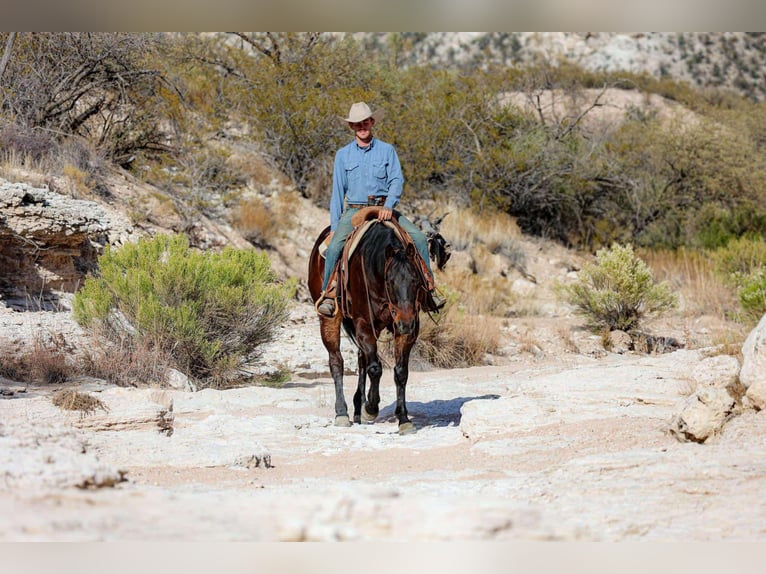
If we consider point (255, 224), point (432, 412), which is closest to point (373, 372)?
point (432, 412)

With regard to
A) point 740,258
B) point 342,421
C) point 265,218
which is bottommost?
point 342,421

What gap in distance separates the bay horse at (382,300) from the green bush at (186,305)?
9.93 feet

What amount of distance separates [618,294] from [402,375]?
780 centimetres

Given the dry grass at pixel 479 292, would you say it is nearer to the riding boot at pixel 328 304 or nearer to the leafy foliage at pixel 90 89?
the leafy foliage at pixel 90 89

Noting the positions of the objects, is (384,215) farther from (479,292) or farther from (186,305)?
(479,292)

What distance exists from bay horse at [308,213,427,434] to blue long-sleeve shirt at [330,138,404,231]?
39 centimetres

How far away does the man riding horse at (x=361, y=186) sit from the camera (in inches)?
343

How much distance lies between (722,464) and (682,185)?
791 inches

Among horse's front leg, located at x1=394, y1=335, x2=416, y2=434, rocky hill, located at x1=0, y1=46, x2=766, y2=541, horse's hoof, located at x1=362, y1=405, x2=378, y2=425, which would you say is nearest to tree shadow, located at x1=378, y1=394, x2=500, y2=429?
rocky hill, located at x1=0, y1=46, x2=766, y2=541

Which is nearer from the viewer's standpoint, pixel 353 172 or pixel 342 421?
pixel 342 421

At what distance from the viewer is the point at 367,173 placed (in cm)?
888

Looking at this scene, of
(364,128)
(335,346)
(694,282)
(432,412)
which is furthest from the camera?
(694,282)

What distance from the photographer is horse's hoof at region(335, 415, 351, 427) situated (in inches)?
344

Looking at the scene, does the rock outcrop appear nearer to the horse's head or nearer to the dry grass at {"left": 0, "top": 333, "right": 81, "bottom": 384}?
the dry grass at {"left": 0, "top": 333, "right": 81, "bottom": 384}
